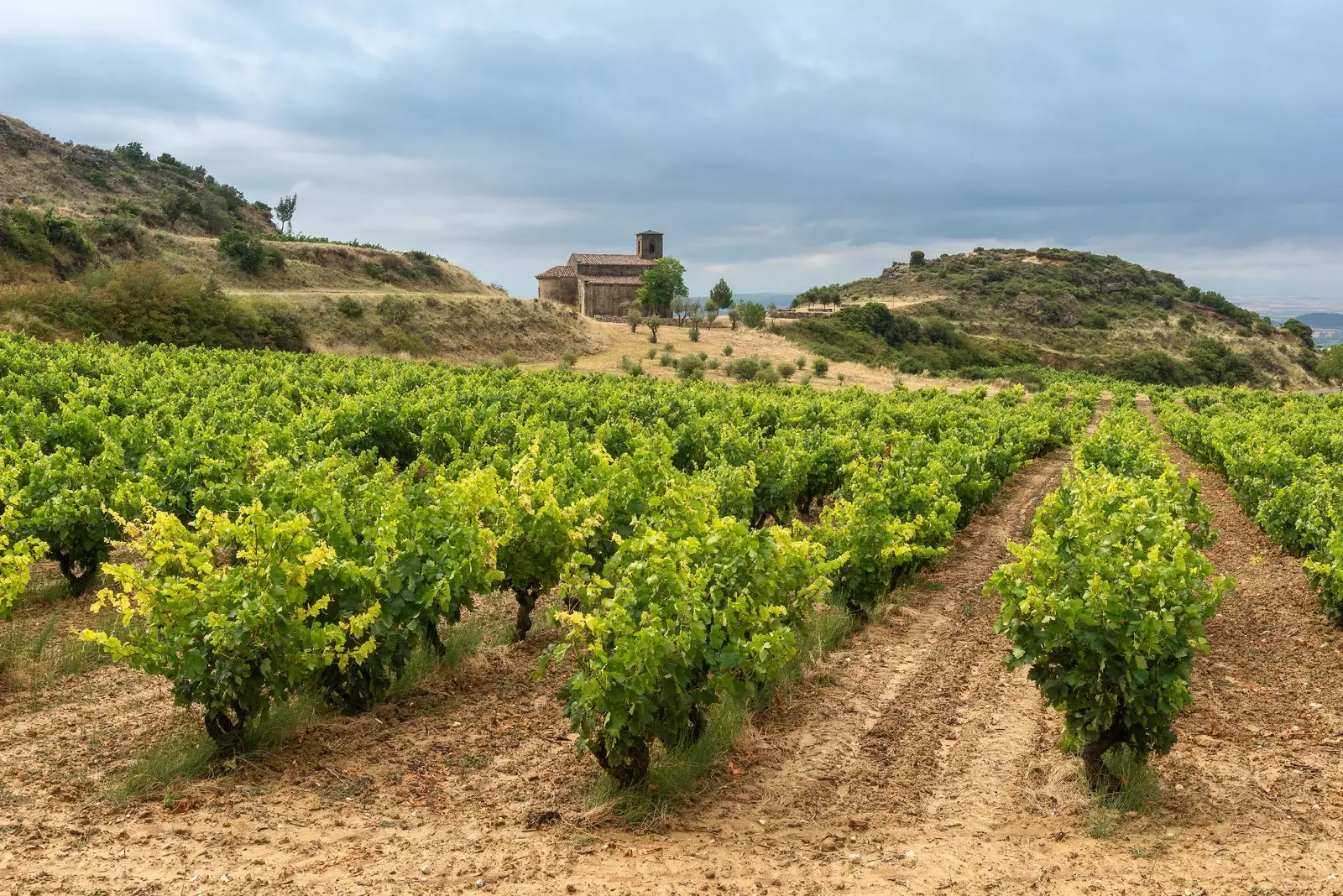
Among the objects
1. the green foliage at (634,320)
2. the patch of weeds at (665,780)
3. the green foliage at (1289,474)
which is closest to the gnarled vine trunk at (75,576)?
the patch of weeds at (665,780)

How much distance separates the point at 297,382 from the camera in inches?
922

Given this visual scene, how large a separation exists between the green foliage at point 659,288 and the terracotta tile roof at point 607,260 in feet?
20.5

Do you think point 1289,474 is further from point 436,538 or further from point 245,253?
→ point 245,253

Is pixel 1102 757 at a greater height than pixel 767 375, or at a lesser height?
lesser

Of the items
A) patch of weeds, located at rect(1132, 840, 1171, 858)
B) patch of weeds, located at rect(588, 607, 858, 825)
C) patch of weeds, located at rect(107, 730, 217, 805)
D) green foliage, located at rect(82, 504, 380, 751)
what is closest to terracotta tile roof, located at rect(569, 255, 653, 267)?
patch of weeds, located at rect(588, 607, 858, 825)

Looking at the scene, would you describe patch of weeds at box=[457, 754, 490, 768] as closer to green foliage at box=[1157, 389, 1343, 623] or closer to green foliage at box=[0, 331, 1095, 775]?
green foliage at box=[0, 331, 1095, 775]

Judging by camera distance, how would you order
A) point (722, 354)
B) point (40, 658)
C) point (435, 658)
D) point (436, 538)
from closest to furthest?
point (436, 538) → point (40, 658) → point (435, 658) → point (722, 354)

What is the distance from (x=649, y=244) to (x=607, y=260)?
50.9 ft

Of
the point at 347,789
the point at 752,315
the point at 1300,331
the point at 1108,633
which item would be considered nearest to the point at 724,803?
the point at 347,789

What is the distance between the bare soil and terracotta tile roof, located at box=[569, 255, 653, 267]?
261 feet

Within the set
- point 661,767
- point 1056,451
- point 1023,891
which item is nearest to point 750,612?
point 661,767

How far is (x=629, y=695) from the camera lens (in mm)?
5535

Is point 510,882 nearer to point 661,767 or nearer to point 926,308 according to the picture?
point 661,767

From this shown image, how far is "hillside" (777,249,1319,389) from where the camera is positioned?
270ft
